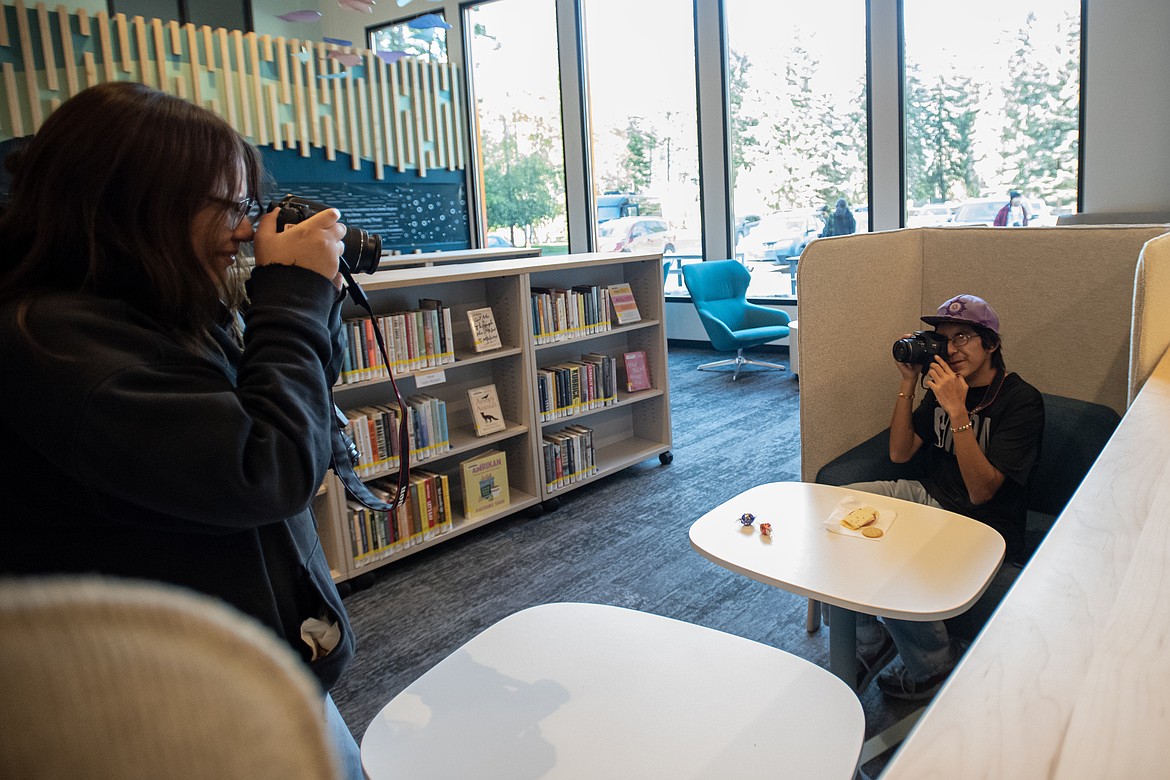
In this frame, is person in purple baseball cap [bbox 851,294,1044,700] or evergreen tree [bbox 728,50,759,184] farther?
evergreen tree [bbox 728,50,759,184]

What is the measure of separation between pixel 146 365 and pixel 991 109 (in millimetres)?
6685

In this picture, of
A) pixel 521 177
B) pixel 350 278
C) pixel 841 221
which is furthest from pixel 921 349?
pixel 521 177

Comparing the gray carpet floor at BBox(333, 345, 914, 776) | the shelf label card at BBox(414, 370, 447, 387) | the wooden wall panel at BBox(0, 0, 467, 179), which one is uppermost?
the wooden wall panel at BBox(0, 0, 467, 179)

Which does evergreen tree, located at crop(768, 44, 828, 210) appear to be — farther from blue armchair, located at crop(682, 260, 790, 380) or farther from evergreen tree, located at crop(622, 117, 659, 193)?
A: evergreen tree, located at crop(622, 117, 659, 193)

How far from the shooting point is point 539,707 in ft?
3.88

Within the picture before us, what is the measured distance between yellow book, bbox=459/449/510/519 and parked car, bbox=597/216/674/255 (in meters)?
4.87

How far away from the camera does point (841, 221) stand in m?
6.96

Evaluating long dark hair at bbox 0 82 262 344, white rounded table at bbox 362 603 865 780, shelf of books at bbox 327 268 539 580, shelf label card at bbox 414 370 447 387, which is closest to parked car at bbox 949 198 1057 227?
shelf of books at bbox 327 268 539 580

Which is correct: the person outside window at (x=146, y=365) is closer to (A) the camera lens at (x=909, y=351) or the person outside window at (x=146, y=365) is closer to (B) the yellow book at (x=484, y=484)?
(A) the camera lens at (x=909, y=351)

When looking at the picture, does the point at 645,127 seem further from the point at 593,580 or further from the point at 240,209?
the point at 240,209

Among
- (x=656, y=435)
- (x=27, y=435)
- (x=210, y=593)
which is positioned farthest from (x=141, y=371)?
(x=656, y=435)

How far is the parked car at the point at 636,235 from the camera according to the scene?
805 centimetres

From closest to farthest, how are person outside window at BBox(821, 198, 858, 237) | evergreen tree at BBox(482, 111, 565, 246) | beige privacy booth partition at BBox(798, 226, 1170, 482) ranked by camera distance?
beige privacy booth partition at BBox(798, 226, 1170, 482)
person outside window at BBox(821, 198, 858, 237)
evergreen tree at BBox(482, 111, 565, 246)

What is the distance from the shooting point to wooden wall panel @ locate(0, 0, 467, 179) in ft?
20.4
